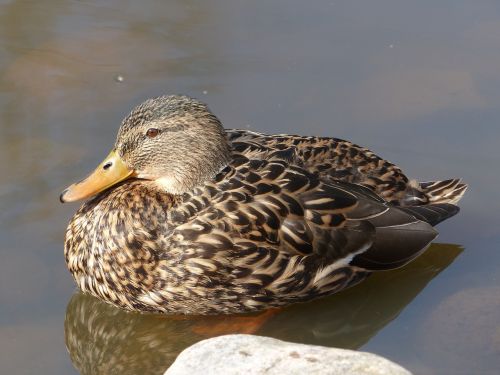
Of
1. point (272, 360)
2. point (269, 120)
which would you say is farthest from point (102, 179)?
point (272, 360)

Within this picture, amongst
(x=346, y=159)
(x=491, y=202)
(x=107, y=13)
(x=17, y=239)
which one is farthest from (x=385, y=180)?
(x=107, y=13)

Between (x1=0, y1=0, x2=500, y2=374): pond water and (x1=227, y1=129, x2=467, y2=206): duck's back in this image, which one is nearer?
(x1=0, y1=0, x2=500, y2=374): pond water

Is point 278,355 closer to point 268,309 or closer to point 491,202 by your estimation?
point 268,309

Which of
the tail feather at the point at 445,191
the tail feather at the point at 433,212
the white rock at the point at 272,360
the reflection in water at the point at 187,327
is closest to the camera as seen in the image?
the white rock at the point at 272,360

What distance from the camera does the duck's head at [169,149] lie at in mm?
6410

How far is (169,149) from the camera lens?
6496mm

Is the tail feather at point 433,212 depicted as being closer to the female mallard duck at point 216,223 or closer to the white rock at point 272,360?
the female mallard duck at point 216,223

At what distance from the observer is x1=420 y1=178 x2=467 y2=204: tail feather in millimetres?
7020

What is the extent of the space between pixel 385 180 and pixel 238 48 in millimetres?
2329

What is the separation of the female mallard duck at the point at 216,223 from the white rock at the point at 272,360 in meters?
1.02

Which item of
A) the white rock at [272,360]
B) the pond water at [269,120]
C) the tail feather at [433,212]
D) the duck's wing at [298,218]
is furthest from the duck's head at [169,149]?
the white rock at [272,360]

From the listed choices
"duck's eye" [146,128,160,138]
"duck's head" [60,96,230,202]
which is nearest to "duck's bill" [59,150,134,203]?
"duck's head" [60,96,230,202]

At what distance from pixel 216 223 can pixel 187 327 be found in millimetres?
730

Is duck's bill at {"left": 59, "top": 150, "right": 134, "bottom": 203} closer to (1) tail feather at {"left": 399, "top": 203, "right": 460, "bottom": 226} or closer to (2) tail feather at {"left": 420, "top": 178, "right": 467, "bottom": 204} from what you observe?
(1) tail feather at {"left": 399, "top": 203, "right": 460, "bottom": 226}
